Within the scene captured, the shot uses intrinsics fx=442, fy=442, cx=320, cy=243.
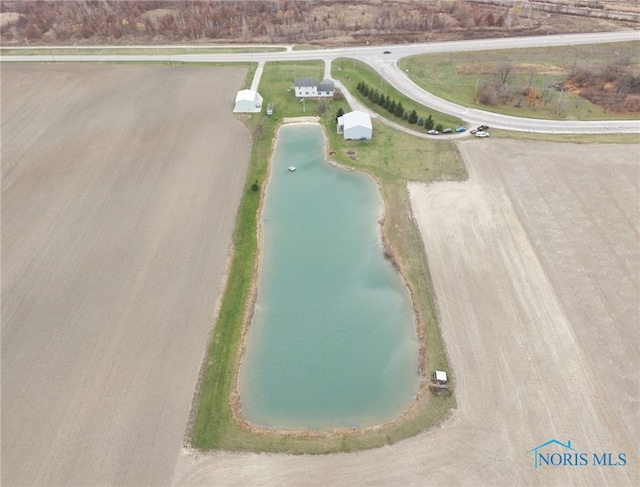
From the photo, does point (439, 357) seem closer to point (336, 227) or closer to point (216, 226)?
point (336, 227)

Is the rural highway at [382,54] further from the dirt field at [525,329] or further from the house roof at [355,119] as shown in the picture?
the dirt field at [525,329]

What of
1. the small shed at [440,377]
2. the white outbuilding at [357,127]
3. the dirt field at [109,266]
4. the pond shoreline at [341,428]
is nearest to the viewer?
the dirt field at [109,266]

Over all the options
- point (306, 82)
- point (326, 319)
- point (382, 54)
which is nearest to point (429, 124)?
point (306, 82)

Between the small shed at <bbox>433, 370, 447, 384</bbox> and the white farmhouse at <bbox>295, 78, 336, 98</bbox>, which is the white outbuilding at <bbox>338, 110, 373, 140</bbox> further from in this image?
the small shed at <bbox>433, 370, 447, 384</bbox>

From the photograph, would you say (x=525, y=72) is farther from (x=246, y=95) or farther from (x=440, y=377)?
(x=440, y=377)

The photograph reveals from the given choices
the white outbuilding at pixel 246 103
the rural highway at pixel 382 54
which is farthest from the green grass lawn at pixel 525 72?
the white outbuilding at pixel 246 103

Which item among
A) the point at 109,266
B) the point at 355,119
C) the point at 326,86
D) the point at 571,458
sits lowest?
the point at 571,458
